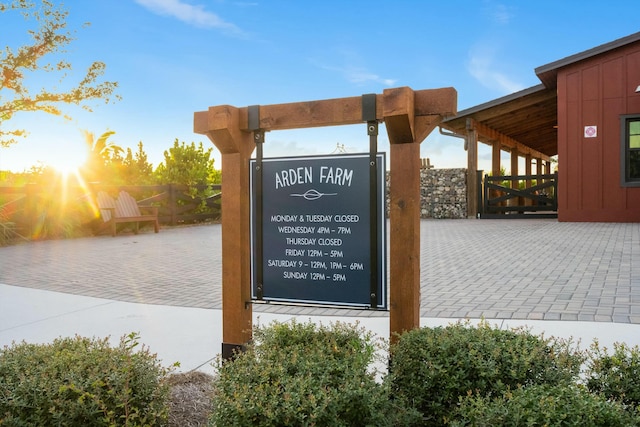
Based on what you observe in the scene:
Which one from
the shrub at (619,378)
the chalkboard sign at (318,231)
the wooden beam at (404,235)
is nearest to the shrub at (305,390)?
the wooden beam at (404,235)

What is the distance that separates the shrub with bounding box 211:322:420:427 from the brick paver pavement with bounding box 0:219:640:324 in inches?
86.9

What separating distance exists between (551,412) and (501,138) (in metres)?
22.4

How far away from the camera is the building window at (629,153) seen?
15.7 meters

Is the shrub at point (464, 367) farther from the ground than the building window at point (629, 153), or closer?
closer

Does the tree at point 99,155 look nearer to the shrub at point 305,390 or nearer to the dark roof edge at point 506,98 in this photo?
the dark roof edge at point 506,98

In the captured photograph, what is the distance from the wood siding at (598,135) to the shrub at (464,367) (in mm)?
15003

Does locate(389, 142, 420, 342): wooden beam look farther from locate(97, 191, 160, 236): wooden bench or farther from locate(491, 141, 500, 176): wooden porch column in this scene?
locate(491, 141, 500, 176): wooden porch column

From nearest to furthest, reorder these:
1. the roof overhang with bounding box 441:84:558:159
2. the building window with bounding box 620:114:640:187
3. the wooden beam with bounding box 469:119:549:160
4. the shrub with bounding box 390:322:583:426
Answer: the shrub with bounding box 390:322:583:426 < the building window with bounding box 620:114:640:187 < the roof overhang with bounding box 441:84:558:159 < the wooden beam with bounding box 469:119:549:160

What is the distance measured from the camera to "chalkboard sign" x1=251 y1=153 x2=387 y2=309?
3043 millimetres

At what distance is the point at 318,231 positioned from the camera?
316 cm

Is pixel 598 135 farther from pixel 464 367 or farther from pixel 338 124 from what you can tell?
pixel 464 367

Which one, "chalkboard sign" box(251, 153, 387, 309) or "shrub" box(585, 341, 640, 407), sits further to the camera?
"chalkboard sign" box(251, 153, 387, 309)

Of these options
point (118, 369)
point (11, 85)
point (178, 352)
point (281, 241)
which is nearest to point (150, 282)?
point (178, 352)

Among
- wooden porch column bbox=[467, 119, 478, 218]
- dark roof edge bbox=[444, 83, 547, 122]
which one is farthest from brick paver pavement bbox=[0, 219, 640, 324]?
wooden porch column bbox=[467, 119, 478, 218]
